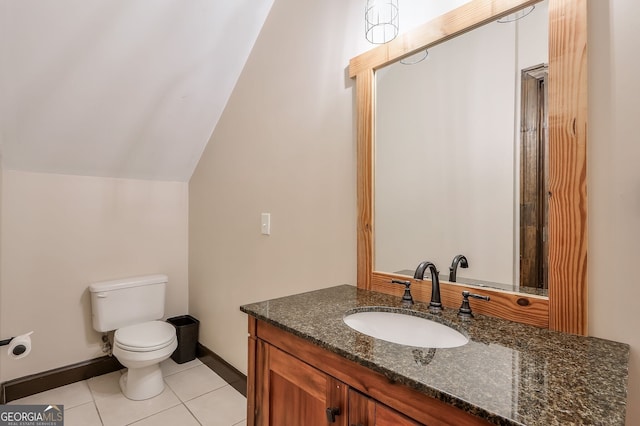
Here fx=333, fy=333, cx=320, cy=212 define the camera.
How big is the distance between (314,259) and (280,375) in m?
0.72

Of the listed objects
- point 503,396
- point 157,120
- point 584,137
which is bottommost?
point 503,396

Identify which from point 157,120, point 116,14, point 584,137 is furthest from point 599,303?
point 157,120

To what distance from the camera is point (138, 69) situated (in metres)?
1.92

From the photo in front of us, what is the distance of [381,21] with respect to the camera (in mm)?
1332

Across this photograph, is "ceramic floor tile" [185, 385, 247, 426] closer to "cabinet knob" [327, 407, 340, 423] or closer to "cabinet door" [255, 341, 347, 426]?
"cabinet door" [255, 341, 347, 426]

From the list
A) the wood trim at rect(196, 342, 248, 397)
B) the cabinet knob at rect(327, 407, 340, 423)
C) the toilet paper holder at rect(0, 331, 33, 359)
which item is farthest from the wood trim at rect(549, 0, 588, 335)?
the toilet paper holder at rect(0, 331, 33, 359)

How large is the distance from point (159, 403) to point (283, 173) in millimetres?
1613

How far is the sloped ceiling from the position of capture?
1622 mm

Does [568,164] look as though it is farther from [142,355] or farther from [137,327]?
[137,327]

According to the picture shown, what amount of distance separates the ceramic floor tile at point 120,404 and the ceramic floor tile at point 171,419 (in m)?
0.04

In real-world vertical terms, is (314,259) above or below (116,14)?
below

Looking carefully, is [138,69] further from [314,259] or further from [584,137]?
[584,137]

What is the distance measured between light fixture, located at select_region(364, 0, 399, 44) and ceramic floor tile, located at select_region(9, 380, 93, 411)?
2.61 m

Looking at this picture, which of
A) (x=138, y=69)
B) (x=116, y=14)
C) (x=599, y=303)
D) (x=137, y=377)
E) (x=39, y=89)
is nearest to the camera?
(x=599, y=303)
